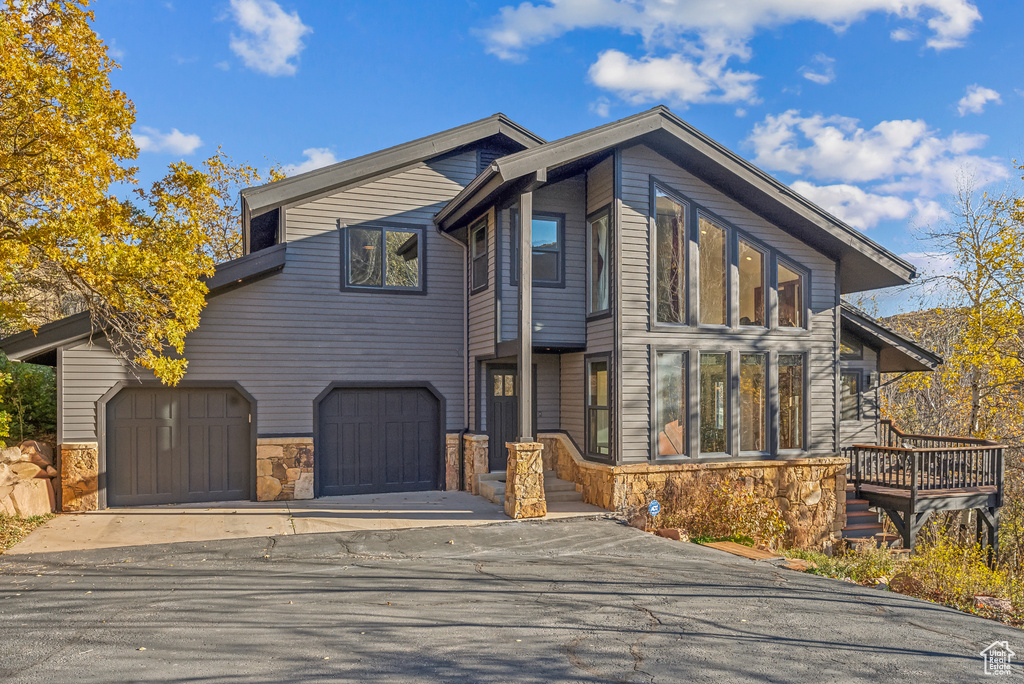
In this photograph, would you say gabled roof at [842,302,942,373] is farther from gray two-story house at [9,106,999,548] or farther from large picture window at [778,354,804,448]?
large picture window at [778,354,804,448]

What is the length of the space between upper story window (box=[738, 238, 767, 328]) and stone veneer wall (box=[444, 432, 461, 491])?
5.85m

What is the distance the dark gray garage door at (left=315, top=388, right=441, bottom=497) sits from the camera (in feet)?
39.9

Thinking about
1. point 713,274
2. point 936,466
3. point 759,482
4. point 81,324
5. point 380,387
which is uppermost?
point 713,274

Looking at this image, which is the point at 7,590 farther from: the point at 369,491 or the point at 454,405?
the point at 454,405

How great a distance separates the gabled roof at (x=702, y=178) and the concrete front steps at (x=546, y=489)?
491 centimetres

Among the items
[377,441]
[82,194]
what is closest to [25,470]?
[82,194]

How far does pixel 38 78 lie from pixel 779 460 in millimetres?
12313

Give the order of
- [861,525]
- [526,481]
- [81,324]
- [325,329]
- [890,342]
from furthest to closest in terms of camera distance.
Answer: [890,342] < [861,525] < [325,329] < [81,324] < [526,481]

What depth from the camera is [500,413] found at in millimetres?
12875

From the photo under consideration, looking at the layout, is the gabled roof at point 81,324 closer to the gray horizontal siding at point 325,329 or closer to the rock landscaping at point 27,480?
the gray horizontal siding at point 325,329

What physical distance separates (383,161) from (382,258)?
1.84 meters

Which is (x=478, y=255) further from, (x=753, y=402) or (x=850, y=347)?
(x=850, y=347)

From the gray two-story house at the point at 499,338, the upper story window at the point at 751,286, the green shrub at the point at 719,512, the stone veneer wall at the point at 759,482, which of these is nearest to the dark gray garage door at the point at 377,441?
the gray two-story house at the point at 499,338

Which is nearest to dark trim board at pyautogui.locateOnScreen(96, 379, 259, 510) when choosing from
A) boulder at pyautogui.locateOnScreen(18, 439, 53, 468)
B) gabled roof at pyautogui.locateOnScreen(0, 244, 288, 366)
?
boulder at pyautogui.locateOnScreen(18, 439, 53, 468)
